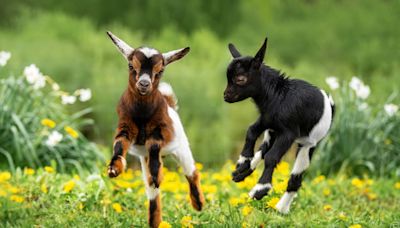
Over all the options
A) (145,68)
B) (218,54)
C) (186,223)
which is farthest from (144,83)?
(218,54)

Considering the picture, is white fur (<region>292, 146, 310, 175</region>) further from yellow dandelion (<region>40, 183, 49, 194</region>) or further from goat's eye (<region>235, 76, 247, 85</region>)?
yellow dandelion (<region>40, 183, 49, 194</region>)

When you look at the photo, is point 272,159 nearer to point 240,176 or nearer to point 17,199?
point 240,176

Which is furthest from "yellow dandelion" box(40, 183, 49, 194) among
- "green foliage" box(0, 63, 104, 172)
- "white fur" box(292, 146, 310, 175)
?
"white fur" box(292, 146, 310, 175)

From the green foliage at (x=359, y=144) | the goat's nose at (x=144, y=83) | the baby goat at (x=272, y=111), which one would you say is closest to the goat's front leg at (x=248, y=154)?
the baby goat at (x=272, y=111)

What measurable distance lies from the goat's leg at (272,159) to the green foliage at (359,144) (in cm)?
376

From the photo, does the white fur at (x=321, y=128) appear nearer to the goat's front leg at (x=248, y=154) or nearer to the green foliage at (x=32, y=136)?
the goat's front leg at (x=248, y=154)

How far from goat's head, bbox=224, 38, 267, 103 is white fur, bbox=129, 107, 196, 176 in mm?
390

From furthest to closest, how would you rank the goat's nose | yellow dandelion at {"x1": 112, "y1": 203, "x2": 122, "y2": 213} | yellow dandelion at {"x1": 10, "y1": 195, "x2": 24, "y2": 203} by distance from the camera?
yellow dandelion at {"x1": 10, "y1": 195, "x2": 24, "y2": 203}
yellow dandelion at {"x1": 112, "y1": 203, "x2": 122, "y2": 213}
the goat's nose

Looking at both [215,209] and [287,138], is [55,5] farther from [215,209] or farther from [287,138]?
[287,138]

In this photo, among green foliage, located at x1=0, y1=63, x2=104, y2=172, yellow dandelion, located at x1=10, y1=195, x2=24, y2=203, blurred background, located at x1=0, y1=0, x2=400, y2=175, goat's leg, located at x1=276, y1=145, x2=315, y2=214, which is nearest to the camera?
goat's leg, located at x1=276, y1=145, x2=315, y2=214

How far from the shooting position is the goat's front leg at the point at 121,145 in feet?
9.46

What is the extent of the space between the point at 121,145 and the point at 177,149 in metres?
0.46

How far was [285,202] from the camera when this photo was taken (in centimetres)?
353

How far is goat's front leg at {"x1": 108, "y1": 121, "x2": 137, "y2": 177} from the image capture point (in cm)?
288
